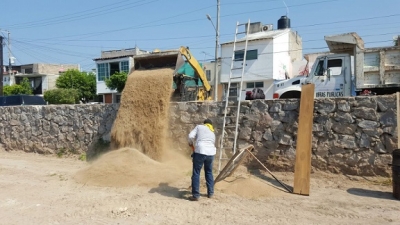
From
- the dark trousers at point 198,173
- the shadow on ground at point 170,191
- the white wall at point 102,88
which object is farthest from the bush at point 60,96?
the dark trousers at point 198,173

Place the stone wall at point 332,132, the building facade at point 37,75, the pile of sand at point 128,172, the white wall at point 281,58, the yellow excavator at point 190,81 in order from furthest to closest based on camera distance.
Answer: the building facade at point 37,75
the white wall at point 281,58
the yellow excavator at point 190,81
the pile of sand at point 128,172
the stone wall at point 332,132

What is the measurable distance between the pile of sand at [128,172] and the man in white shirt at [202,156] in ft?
4.38

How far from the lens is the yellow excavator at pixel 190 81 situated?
10041mm

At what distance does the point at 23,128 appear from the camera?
468 inches

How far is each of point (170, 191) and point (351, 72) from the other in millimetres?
8369

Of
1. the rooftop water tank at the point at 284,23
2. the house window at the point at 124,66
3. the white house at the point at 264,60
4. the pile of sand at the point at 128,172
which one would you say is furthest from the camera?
the rooftop water tank at the point at 284,23

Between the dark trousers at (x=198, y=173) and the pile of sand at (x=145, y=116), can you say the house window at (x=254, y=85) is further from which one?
→ the dark trousers at (x=198, y=173)

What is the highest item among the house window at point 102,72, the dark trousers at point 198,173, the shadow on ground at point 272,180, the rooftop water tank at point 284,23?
the rooftop water tank at point 284,23

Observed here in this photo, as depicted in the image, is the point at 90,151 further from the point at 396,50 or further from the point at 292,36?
the point at 292,36

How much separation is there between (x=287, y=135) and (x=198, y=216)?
3.37 metres

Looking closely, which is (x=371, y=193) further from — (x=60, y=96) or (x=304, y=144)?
(x=60, y=96)

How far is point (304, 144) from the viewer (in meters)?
6.95

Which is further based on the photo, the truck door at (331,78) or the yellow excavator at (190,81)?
the truck door at (331,78)

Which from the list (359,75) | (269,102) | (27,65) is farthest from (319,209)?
(27,65)
